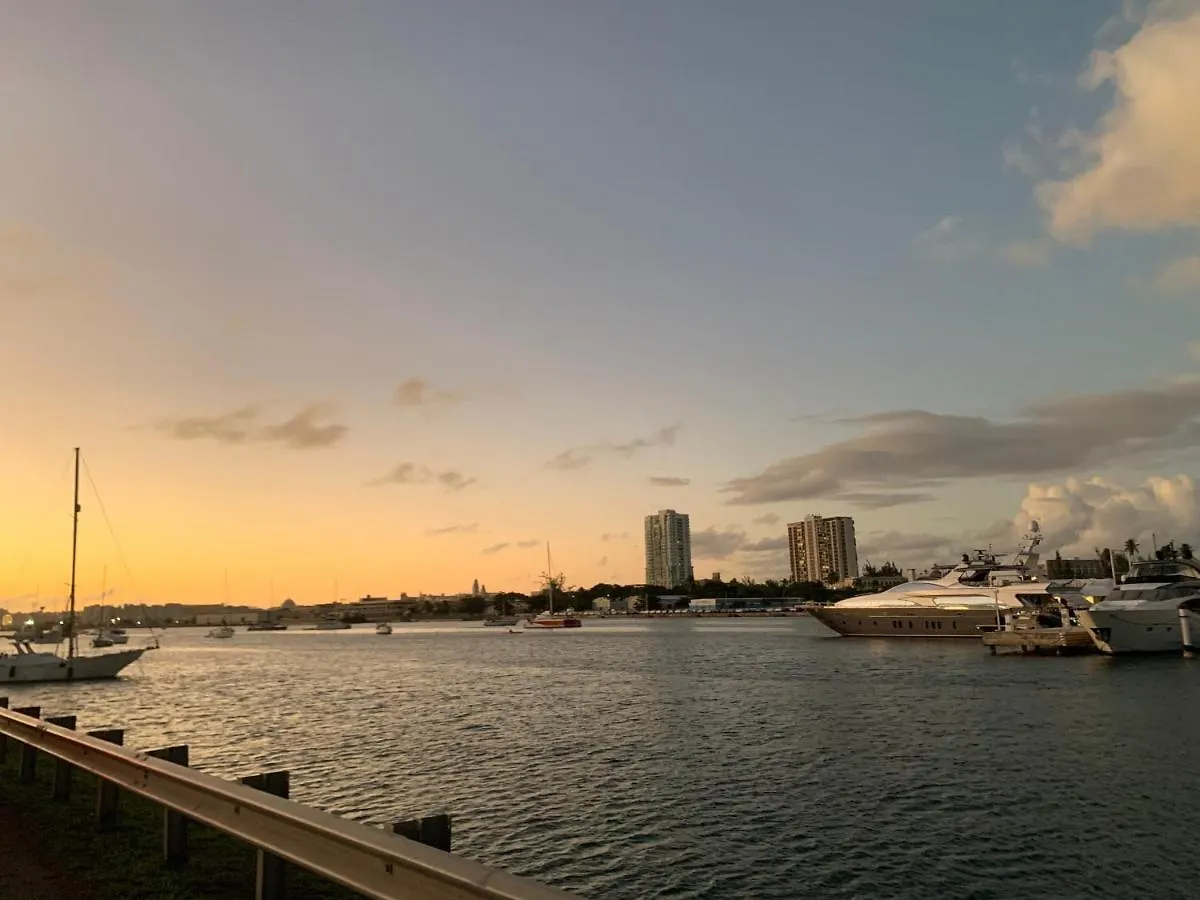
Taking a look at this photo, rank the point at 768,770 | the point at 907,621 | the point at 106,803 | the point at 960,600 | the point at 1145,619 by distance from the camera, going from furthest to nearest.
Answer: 1. the point at 907,621
2. the point at 960,600
3. the point at 1145,619
4. the point at 768,770
5. the point at 106,803

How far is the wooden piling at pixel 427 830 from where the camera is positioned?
713 centimetres

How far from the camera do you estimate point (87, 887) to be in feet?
31.1

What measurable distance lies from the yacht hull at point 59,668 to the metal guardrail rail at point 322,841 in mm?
83957

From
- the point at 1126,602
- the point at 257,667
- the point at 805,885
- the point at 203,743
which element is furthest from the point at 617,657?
the point at 805,885

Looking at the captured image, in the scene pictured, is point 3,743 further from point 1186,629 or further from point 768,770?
point 1186,629

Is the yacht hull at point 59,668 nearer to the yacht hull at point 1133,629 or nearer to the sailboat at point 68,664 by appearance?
the sailboat at point 68,664

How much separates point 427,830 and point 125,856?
599cm

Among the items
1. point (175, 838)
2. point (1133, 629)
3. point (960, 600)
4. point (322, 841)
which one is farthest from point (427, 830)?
point (960, 600)

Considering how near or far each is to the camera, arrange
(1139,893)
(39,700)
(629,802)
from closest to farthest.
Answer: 1. (1139,893)
2. (629,802)
3. (39,700)

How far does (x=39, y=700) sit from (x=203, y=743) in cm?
3623

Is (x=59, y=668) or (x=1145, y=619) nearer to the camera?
(x=1145, y=619)

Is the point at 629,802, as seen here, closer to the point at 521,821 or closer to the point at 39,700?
the point at 521,821

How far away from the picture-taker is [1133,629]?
7856cm

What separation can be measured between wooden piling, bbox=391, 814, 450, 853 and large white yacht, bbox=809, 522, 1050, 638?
106 metres
